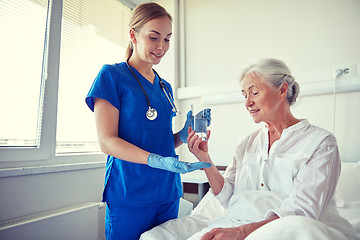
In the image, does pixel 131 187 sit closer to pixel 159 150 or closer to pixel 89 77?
pixel 159 150

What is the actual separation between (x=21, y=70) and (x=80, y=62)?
556 millimetres

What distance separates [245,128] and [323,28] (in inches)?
40.9

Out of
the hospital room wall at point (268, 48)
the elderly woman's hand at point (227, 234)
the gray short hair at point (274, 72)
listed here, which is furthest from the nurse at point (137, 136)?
the hospital room wall at point (268, 48)

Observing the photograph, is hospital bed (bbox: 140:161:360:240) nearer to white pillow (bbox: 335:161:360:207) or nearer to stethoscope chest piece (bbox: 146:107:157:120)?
white pillow (bbox: 335:161:360:207)

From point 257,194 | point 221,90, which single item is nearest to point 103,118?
point 257,194

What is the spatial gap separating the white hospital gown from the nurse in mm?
296

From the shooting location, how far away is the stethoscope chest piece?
113cm

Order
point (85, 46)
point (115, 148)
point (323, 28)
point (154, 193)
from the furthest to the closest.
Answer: point (85, 46) → point (323, 28) → point (154, 193) → point (115, 148)

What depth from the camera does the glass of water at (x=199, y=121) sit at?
1.18m

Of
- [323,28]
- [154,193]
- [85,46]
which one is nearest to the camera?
[154,193]

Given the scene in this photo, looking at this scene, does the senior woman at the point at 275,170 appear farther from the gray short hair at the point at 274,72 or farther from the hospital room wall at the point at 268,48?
the hospital room wall at the point at 268,48

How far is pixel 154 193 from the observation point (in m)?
1.12

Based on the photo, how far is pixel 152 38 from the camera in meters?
1.20

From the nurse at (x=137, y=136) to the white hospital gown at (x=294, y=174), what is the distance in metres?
0.30
